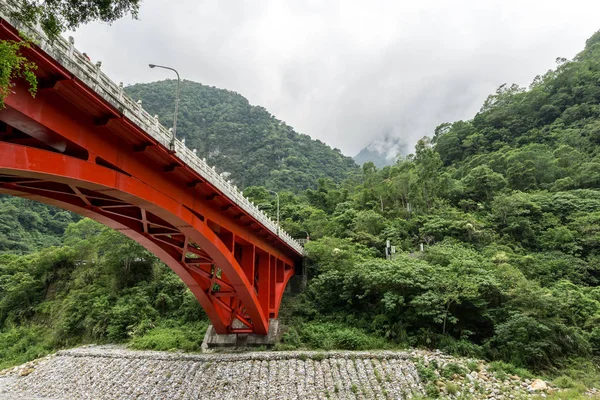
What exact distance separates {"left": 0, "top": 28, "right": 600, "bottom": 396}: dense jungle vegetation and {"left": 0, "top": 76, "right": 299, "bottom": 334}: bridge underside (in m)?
5.13

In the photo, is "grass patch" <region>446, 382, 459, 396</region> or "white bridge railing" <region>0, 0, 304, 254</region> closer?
"white bridge railing" <region>0, 0, 304, 254</region>

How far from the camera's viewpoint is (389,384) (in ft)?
39.5

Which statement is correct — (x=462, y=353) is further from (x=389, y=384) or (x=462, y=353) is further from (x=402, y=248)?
(x=402, y=248)

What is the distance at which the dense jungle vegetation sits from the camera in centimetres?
1429

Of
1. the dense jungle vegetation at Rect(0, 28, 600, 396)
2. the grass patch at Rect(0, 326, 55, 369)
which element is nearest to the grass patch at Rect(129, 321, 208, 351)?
the dense jungle vegetation at Rect(0, 28, 600, 396)

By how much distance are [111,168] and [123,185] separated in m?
0.60

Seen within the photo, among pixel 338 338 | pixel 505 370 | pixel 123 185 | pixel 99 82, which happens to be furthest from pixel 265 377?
pixel 99 82

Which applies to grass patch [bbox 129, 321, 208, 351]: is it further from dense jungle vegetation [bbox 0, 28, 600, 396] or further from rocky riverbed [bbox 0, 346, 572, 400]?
rocky riverbed [bbox 0, 346, 572, 400]

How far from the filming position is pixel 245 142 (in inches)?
2995

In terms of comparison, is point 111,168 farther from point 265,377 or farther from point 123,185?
point 265,377

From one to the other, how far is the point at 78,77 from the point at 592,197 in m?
31.8

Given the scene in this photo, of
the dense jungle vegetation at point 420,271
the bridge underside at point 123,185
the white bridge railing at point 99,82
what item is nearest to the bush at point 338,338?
the dense jungle vegetation at point 420,271

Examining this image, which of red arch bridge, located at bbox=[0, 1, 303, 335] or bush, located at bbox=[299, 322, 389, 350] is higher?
red arch bridge, located at bbox=[0, 1, 303, 335]

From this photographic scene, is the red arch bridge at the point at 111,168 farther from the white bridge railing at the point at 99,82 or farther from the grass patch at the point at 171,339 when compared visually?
the grass patch at the point at 171,339
